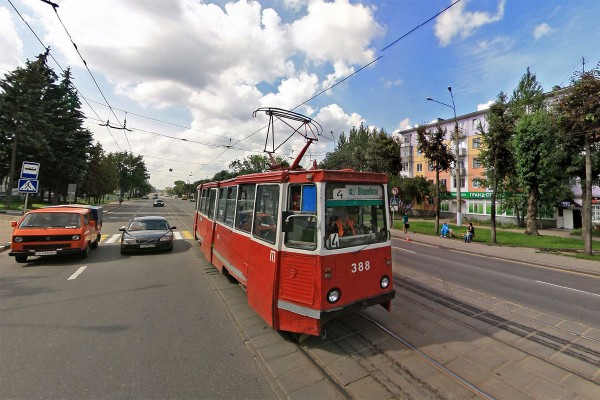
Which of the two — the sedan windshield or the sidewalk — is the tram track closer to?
the sidewalk

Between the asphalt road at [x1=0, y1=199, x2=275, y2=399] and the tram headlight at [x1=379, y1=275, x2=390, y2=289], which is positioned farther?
the tram headlight at [x1=379, y1=275, x2=390, y2=289]

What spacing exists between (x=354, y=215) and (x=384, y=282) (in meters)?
1.29

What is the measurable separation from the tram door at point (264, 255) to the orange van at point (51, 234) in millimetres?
7734

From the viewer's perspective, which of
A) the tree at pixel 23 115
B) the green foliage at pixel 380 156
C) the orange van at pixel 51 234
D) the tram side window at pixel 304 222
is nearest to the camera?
the tram side window at pixel 304 222

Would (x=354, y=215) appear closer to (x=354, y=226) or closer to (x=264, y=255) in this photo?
(x=354, y=226)

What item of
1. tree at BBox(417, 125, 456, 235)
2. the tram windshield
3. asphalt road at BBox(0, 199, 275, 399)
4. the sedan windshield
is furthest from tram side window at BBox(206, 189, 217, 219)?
tree at BBox(417, 125, 456, 235)

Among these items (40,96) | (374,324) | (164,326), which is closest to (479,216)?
(374,324)

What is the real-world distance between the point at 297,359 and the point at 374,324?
174 centimetres

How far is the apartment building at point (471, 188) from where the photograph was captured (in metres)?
30.4

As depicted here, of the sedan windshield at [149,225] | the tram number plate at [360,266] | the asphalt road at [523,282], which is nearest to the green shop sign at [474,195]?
the asphalt road at [523,282]

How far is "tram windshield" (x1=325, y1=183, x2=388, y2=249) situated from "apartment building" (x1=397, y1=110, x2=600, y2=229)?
28.6 m

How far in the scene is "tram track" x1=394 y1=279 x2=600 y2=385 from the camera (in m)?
4.06

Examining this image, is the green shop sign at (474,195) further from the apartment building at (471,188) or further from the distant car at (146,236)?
the distant car at (146,236)

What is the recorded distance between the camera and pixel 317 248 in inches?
159
